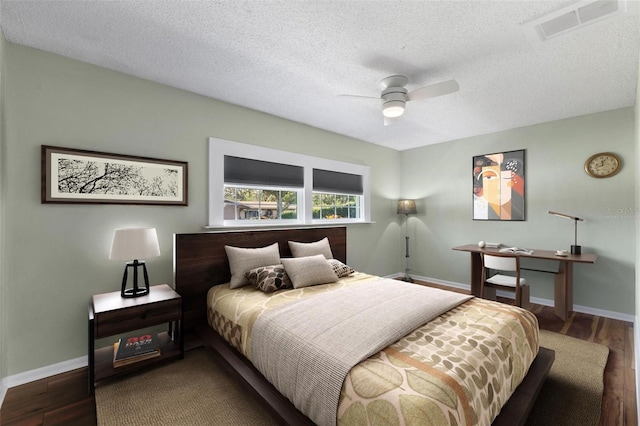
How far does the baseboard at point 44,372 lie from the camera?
2.09 metres

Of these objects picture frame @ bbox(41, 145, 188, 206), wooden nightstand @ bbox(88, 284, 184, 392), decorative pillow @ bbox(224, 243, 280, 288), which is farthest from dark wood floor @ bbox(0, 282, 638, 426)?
picture frame @ bbox(41, 145, 188, 206)

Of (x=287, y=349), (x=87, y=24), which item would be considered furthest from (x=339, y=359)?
(x=87, y=24)

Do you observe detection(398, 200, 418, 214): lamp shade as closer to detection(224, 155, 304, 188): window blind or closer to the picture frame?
detection(224, 155, 304, 188): window blind

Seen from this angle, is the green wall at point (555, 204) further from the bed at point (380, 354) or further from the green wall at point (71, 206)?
the green wall at point (71, 206)

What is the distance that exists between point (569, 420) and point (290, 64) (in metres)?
3.17

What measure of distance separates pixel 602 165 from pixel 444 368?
150 inches

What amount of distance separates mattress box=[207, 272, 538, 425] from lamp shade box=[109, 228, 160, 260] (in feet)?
2.93

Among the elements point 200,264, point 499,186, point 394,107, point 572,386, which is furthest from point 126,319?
point 499,186

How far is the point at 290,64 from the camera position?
7.90 ft

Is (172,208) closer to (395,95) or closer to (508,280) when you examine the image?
(395,95)

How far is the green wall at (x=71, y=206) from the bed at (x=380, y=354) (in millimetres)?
381

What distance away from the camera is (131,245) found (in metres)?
2.26

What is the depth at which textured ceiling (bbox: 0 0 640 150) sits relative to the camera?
1790 mm

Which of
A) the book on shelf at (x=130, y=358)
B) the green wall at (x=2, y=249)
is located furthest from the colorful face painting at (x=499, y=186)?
the green wall at (x=2, y=249)
